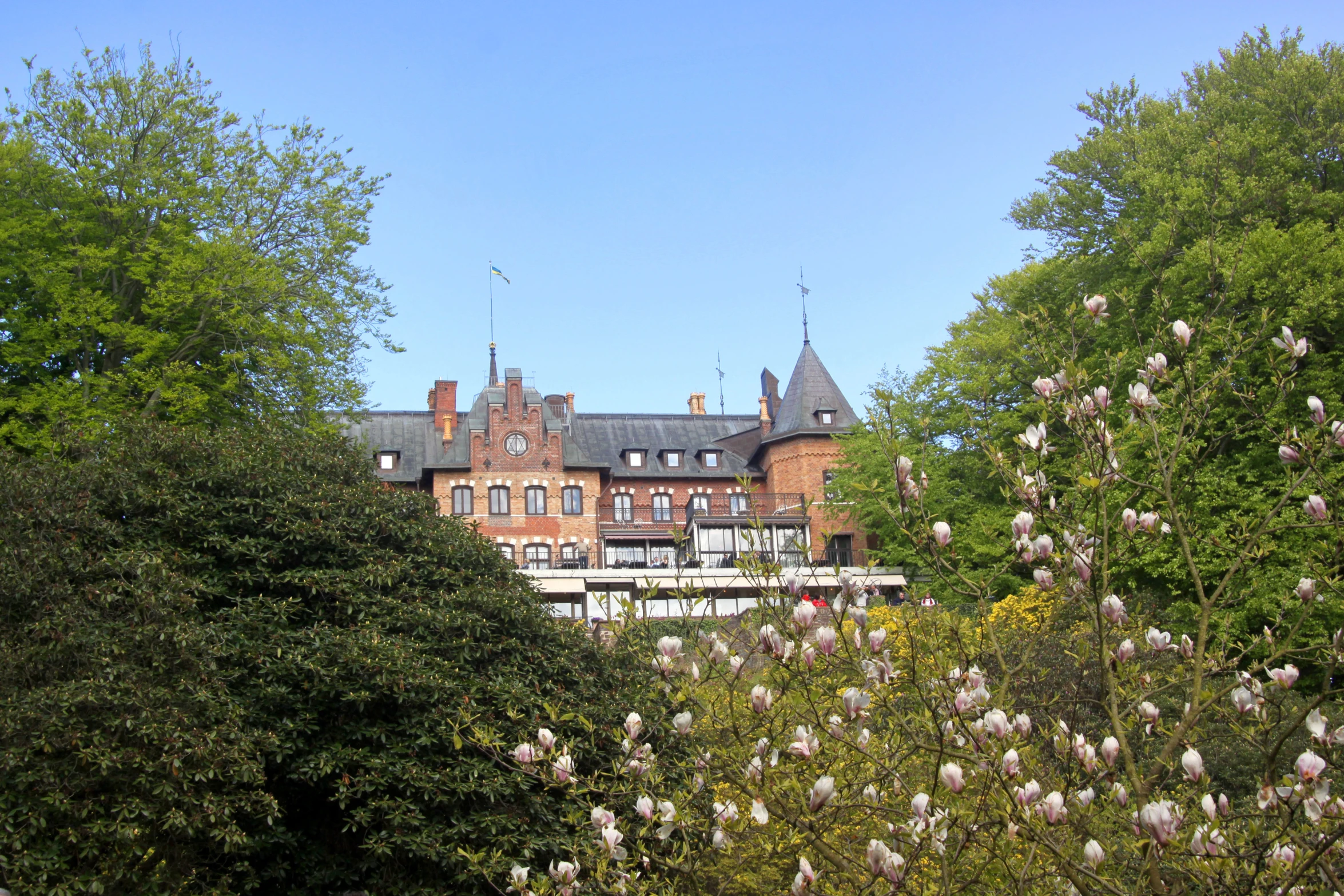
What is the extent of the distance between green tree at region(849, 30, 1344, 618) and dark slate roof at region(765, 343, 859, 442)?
14.6 m

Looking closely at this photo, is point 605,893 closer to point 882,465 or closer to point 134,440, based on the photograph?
point 134,440

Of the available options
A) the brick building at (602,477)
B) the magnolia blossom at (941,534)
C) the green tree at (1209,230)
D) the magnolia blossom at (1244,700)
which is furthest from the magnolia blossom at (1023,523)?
the brick building at (602,477)

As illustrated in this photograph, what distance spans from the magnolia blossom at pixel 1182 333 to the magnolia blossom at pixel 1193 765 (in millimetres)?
1996

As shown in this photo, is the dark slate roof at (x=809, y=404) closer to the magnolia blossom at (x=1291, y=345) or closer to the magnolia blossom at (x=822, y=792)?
the magnolia blossom at (x=1291, y=345)

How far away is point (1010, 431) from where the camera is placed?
2986 cm

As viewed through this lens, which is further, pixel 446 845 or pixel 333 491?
pixel 333 491

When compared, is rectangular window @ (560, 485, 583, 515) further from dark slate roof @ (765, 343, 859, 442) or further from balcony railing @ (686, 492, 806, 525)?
dark slate roof @ (765, 343, 859, 442)

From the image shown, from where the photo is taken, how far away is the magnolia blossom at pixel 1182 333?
17.8 feet

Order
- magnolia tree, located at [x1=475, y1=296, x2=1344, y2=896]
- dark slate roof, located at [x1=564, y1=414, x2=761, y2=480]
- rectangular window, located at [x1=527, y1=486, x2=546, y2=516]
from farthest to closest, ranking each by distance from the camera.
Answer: dark slate roof, located at [x1=564, y1=414, x2=761, y2=480] → rectangular window, located at [x1=527, y1=486, x2=546, y2=516] → magnolia tree, located at [x1=475, y1=296, x2=1344, y2=896]

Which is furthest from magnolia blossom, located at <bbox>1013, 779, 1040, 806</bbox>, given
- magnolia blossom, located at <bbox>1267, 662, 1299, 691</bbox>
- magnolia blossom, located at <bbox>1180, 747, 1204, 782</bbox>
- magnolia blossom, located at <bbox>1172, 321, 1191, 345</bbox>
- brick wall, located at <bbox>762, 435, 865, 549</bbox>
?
brick wall, located at <bbox>762, 435, 865, 549</bbox>

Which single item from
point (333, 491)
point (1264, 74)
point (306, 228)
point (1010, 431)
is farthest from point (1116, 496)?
point (306, 228)

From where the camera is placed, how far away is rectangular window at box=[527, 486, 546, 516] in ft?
148

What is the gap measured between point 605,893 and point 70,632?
6366 mm

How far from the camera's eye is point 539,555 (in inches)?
1759
